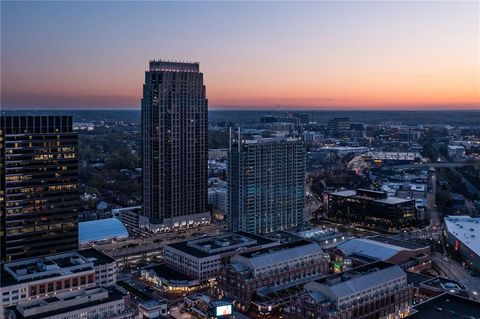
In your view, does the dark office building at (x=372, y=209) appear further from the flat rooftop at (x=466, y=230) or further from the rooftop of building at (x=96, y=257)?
the rooftop of building at (x=96, y=257)

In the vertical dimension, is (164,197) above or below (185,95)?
below

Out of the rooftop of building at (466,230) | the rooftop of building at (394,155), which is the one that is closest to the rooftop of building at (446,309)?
the rooftop of building at (466,230)

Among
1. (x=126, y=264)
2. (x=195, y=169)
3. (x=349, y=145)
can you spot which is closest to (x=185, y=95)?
(x=195, y=169)

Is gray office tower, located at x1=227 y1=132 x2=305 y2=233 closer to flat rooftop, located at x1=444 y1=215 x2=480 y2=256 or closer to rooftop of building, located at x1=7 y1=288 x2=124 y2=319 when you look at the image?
flat rooftop, located at x1=444 y1=215 x2=480 y2=256

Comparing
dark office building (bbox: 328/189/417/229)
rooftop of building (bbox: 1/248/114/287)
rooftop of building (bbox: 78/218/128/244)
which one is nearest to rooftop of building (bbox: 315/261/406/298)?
rooftop of building (bbox: 1/248/114/287)

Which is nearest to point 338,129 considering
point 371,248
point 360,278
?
point 371,248

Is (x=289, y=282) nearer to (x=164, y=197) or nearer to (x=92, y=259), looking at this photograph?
(x=92, y=259)
